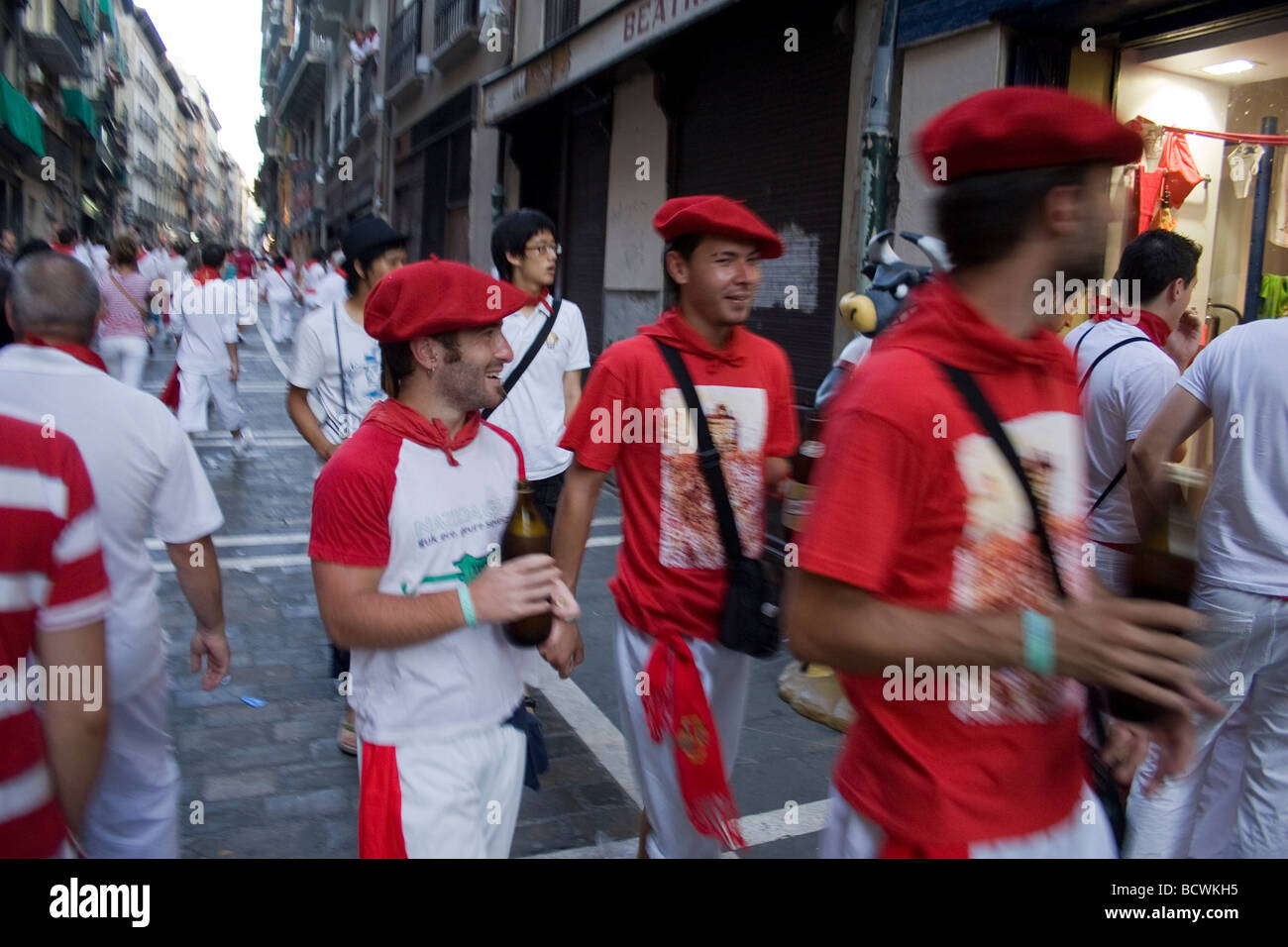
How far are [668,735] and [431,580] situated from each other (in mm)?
899

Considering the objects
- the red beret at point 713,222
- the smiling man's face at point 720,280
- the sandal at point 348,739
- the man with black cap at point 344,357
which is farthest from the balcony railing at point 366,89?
the smiling man's face at point 720,280

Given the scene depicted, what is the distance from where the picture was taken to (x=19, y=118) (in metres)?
25.2

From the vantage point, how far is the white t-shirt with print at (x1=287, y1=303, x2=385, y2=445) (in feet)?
14.7

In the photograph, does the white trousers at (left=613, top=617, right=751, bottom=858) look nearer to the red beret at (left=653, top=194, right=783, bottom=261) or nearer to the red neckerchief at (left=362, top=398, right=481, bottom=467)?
the red neckerchief at (left=362, top=398, right=481, bottom=467)

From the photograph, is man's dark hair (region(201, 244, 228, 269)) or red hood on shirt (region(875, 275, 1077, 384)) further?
man's dark hair (region(201, 244, 228, 269))

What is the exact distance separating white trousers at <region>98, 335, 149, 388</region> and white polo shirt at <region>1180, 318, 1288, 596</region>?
9394 mm

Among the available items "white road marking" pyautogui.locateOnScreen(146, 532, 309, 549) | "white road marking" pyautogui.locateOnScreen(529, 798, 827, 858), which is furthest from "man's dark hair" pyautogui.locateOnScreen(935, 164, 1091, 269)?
"white road marking" pyautogui.locateOnScreen(146, 532, 309, 549)

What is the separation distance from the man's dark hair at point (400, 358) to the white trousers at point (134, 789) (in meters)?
1.06

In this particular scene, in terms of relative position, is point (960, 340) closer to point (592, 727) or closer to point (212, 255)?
point (592, 727)

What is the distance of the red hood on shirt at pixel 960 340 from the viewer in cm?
160

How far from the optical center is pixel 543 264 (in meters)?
4.52

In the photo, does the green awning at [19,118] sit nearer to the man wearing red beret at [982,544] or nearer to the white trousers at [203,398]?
the white trousers at [203,398]

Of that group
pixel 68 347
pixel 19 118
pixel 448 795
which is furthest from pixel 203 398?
pixel 19 118

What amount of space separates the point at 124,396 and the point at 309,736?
2144 millimetres
